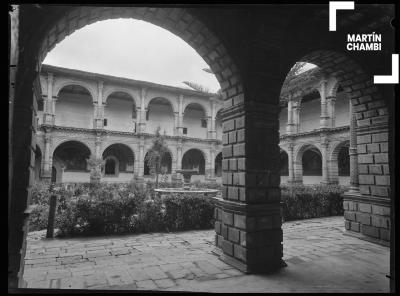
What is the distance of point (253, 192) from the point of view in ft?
12.3

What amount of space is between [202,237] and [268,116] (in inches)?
123

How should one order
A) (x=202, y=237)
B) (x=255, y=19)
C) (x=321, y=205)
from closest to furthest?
(x=255, y=19), (x=202, y=237), (x=321, y=205)

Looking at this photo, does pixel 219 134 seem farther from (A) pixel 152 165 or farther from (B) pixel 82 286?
(B) pixel 82 286

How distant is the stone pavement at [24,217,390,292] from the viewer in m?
3.17

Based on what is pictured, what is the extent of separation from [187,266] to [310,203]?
19.9 feet

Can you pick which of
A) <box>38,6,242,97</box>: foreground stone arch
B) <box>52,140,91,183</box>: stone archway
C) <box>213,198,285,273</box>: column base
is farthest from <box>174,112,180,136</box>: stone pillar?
<box>213,198,285,273</box>: column base

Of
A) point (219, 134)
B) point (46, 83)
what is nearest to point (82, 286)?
point (46, 83)

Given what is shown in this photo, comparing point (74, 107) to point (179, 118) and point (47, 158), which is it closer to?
point (47, 158)

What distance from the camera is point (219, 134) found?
26.2 meters

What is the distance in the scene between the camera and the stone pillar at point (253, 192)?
12.0ft

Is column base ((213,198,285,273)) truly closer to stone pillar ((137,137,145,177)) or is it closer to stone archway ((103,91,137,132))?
stone pillar ((137,137,145,177))

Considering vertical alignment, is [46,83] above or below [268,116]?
above

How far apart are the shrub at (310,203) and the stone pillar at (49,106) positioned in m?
15.8

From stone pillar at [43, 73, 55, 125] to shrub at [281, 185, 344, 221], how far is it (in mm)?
15848
